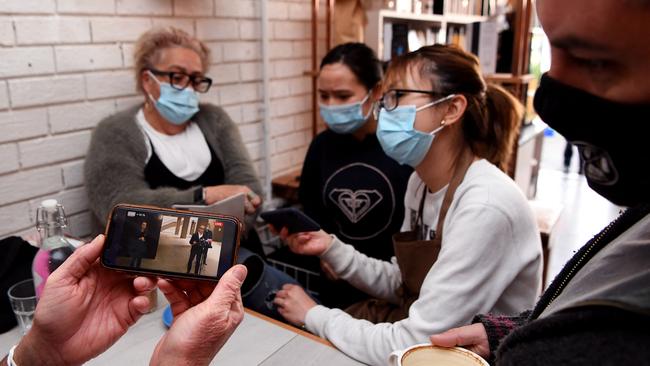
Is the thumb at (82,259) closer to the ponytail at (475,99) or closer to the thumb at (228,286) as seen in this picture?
the thumb at (228,286)

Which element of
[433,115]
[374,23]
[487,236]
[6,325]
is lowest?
[6,325]

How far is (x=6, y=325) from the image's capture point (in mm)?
1092

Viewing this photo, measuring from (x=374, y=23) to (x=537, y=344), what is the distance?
98.4 inches

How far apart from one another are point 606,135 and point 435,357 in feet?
1.55

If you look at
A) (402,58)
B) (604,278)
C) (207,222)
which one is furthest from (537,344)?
(402,58)

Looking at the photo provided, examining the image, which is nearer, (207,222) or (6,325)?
(207,222)

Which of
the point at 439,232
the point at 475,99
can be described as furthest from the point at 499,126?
the point at 439,232

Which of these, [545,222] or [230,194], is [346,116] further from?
[545,222]

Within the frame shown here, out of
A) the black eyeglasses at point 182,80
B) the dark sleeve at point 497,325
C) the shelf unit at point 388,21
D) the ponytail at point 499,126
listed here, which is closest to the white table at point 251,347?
the dark sleeve at point 497,325

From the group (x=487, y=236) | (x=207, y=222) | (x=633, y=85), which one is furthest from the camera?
(x=487, y=236)

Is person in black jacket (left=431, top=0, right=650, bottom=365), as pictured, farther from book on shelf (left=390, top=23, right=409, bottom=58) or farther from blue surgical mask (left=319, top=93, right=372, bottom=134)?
book on shelf (left=390, top=23, right=409, bottom=58)

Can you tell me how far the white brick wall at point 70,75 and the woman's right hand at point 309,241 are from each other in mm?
963

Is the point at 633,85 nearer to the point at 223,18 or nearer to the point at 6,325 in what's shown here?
the point at 6,325

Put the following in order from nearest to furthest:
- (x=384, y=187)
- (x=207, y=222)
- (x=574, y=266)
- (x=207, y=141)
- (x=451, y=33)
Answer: (x=574, y=266) → (x=207, y=222) → (x=384, y=187) → (x=207, y=141) → (x=451, y=33)
